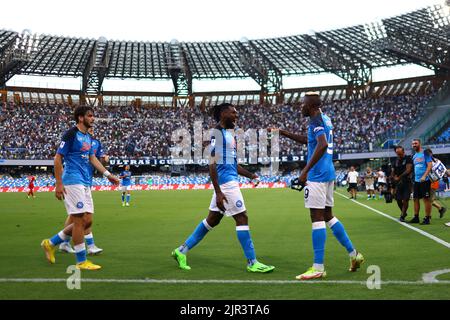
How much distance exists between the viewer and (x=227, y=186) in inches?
259

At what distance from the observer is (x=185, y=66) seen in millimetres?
69938

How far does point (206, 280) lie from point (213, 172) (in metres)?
1.40

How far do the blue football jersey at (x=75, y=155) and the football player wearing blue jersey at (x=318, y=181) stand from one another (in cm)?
326

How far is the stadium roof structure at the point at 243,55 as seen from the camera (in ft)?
175

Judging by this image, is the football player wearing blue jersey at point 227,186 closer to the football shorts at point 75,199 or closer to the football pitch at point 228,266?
the football pitch at point 228,266

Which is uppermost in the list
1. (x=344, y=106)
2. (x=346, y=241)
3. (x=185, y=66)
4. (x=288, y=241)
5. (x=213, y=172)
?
(x=185, y=66)

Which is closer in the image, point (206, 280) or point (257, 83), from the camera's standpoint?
point (206, 280)

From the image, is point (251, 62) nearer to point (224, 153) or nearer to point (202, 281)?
point (224, 153)

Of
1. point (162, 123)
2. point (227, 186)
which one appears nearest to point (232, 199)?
point (227, 186)

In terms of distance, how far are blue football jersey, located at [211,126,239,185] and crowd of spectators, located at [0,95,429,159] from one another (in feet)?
172

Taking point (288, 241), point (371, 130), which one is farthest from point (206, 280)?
point (371, 130)

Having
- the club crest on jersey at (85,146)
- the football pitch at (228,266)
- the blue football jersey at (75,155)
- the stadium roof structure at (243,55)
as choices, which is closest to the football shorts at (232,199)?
the football pitch at (228,266)

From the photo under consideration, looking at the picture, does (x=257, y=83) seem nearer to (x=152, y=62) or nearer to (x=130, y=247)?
(x=152, y=62)

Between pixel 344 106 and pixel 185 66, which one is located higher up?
pixel 185 66
